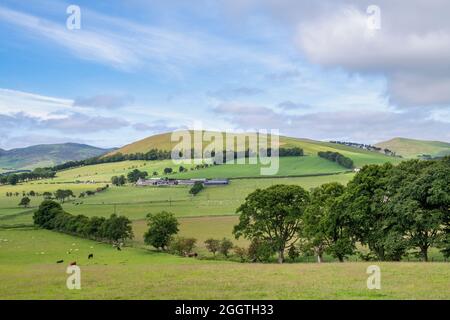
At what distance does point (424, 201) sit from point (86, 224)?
7287 cm

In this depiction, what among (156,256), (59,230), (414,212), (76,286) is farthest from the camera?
(59,230)

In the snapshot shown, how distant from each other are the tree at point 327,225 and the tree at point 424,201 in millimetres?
7037

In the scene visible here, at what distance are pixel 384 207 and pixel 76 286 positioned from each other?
111 feet

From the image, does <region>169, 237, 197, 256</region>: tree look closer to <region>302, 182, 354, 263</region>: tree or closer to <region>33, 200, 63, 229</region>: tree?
<region>302, 182, 354, 263</region>: tree

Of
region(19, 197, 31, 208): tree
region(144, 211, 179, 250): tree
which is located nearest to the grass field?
region(19, 197, 31, 208): tree

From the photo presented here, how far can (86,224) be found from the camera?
9869 cm

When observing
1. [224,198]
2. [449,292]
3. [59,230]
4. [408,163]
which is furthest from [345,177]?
[449,292]

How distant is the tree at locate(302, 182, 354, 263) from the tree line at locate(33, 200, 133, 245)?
42334 millimetres

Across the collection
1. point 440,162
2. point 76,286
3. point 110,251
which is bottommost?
point 110,251

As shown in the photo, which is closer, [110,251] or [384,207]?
[384,207]

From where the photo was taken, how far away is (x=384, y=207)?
49156mm

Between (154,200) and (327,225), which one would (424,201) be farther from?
(154,200)

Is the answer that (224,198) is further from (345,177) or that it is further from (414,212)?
(414,212)
